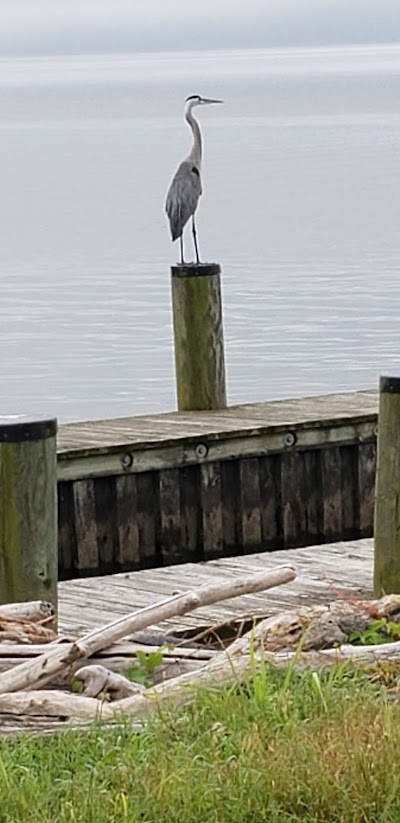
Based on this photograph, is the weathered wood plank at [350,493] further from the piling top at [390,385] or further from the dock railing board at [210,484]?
the piling top at [390,385]

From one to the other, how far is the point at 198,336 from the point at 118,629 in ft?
19.6

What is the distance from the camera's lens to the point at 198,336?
11781mm

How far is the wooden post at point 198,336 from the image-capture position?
11719mm

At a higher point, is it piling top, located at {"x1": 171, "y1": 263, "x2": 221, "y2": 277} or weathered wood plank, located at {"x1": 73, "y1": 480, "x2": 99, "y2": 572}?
piling top, located at {"x1": 171, "y1": 263, "x2": 221, "y2": 277}

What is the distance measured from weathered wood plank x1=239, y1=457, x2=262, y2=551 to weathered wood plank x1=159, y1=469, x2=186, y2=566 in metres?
0.41

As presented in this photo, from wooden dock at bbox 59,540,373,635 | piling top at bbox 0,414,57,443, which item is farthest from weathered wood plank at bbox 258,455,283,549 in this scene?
piling top at bbox 0,414,57,443

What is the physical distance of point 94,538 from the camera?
1049 cm

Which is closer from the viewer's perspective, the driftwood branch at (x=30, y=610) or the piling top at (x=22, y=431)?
the driftwood branch at (x=30, y=610)

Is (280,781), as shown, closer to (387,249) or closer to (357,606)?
(357,606)

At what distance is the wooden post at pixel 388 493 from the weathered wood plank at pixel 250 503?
3286mm

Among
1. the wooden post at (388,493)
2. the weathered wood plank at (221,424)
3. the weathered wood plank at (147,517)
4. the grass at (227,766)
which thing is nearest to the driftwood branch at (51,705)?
the grass at (227,766)

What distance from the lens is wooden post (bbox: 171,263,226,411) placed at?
38.4 ft

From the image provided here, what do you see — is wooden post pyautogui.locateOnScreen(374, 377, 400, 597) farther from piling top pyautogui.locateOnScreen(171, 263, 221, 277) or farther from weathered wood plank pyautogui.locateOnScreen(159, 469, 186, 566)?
piling top pyautogui.locateOnScreen(171, 263, 221, 277)

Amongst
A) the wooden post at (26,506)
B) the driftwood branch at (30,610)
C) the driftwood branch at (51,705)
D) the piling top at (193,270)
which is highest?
the piling top at (193,270)
